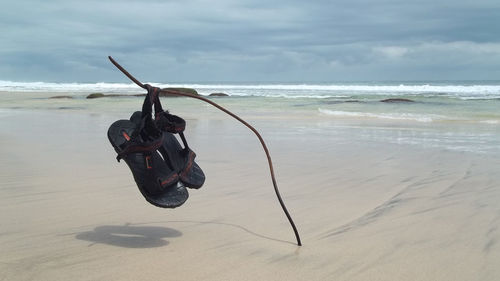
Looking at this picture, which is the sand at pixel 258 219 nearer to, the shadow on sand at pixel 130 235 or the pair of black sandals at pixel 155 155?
the shadow on sand at pixel 130 235

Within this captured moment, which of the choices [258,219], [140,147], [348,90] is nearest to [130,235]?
[140,147]

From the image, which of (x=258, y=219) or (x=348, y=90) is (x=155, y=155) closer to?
(x=258, y=219)

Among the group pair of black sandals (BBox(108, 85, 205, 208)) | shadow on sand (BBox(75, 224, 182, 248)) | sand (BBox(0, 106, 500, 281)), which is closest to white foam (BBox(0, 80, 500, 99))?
sand (BBox(0, 106, 500, 281))

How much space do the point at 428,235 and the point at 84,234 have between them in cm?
256

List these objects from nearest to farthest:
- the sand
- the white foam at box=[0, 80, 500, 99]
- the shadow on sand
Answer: the sand → the shadow on sand → the white foam at box=[0, 80, 500, 99]

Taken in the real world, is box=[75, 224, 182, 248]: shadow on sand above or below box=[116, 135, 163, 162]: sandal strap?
below

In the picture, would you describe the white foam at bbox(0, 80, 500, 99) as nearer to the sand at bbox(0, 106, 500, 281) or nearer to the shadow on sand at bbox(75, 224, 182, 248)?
the sand at bbox(0, 106, 500, 281)

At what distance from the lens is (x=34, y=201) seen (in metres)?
4.66

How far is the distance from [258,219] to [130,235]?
3.57 ft

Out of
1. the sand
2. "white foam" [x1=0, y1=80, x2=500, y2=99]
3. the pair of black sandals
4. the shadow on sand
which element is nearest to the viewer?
the pair of black sandals

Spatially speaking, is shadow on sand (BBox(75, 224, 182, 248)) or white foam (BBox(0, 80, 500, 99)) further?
white foam (BBox(0, 80, 500, 99))

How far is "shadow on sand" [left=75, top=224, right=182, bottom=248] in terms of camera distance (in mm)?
3535

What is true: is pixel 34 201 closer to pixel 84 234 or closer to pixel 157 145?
pixel 84 234

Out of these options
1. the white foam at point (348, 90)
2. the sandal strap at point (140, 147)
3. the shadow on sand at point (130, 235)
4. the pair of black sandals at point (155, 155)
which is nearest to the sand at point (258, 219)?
the shadow on sand at point (130, 235)
